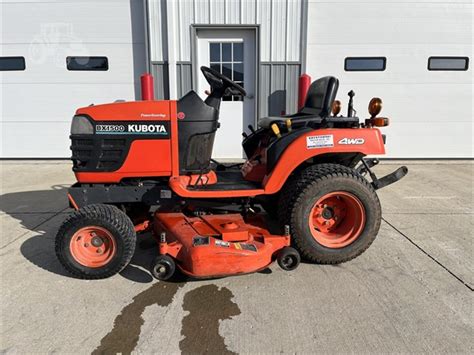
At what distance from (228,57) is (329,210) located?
15.1ft

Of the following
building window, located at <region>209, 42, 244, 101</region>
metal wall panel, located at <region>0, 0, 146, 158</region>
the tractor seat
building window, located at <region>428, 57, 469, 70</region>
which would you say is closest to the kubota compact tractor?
the tractor seat

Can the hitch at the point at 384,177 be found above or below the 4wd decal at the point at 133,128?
below

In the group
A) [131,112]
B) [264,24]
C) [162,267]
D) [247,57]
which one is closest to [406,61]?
[264,24]

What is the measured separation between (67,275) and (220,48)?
5.14 m

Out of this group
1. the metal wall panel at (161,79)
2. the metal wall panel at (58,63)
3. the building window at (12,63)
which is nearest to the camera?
the metal wall panel at (161,79)

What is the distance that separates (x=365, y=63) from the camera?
6469mm

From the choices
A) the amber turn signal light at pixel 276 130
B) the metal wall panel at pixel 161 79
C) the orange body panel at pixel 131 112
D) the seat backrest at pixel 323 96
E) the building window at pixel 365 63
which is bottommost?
the amber turn signal light at pixel 276 130

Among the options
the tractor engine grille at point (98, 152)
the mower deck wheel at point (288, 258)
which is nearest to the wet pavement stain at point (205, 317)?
the mower deck wheel at point (288, 258)

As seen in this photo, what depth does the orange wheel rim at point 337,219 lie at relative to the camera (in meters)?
2.55

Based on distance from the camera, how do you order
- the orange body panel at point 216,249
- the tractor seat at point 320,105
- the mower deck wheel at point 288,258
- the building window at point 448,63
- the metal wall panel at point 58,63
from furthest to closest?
the building window at point 448,63 < the metal wall panel at point 58,63 < the tractor seat at point 320,105 < the mower deck wheel at point 288,258 < the orange body panel at point 216,249

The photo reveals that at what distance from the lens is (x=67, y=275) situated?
242 centimetres

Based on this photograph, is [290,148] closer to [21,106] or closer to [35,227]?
[35,227]

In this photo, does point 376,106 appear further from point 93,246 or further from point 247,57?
point 247,57

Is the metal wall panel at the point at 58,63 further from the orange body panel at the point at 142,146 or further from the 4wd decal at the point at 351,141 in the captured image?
the 4wd decal at the point at 351,141
